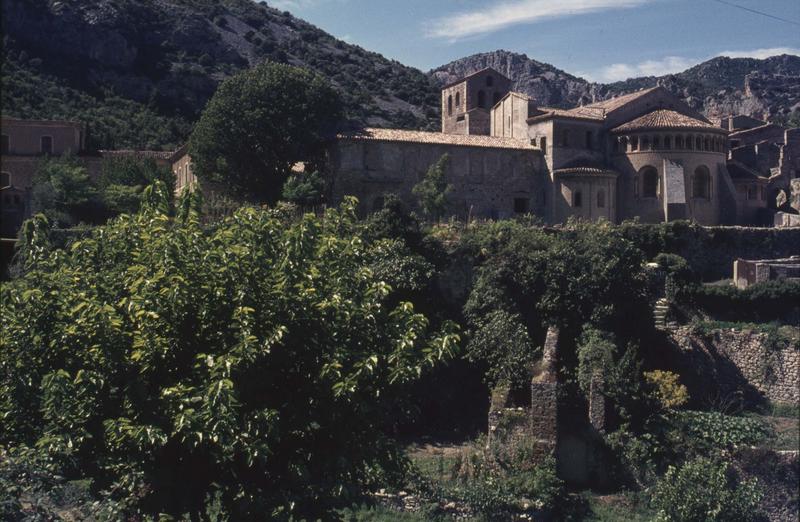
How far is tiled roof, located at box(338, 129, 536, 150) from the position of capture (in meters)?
37.8

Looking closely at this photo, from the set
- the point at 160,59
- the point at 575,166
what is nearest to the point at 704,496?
the point at 575,166

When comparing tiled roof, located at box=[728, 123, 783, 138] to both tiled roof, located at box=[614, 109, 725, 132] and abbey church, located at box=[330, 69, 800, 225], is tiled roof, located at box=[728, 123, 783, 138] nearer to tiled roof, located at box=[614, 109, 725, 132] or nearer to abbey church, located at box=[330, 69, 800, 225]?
abbey church, located at box=[330, 69, 800, 225]

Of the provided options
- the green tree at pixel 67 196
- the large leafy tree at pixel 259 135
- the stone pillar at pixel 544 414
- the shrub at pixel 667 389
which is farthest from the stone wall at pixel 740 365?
the green tree at pixel 67 196

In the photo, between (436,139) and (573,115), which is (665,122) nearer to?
(573,115)

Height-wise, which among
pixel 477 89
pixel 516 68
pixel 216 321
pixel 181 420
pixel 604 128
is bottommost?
pixel 181 420

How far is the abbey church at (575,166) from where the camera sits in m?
37.9

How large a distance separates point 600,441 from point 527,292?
21.8ft

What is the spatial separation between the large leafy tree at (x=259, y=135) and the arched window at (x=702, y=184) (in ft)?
59.9

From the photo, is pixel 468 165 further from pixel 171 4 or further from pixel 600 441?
pixel 171 4

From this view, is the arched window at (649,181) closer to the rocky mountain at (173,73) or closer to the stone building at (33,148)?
the rocky mountain at (173,73)

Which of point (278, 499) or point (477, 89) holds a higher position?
point (477, 89)

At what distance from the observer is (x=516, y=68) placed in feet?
374

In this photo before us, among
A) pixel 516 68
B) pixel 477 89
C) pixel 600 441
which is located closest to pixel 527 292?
pixel 600 441

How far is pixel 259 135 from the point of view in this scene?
3688 cm
